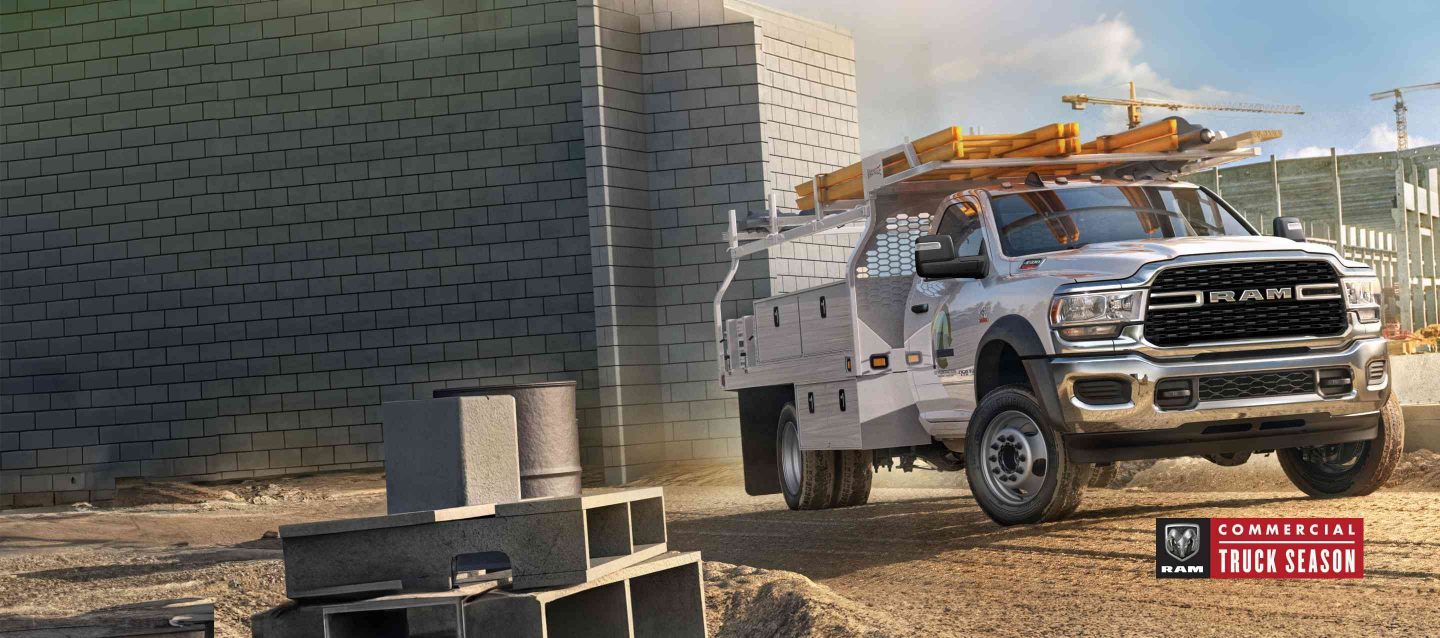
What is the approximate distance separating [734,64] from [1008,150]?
9.09 metres

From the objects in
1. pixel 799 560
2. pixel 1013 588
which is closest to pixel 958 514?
pixel 799 560

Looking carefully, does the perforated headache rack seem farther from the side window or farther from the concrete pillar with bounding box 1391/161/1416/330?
the concrete pillar with bounding box 1391/161/1416/330

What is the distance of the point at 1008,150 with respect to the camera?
394 inches

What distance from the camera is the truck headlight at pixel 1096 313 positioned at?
8242mm

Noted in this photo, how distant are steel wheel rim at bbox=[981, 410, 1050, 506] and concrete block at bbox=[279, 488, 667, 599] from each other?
345 centimetres

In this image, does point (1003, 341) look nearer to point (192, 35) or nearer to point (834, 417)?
point (834, 417)

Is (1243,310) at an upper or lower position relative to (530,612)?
upper

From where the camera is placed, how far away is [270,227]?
62.2 ft

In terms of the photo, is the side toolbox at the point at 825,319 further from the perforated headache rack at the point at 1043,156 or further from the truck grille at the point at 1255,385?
the truck grille at the point at 1255,385

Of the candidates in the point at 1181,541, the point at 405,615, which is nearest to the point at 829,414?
the point at 1181,541

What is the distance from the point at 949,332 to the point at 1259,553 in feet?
8.82

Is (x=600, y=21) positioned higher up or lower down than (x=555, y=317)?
higher up

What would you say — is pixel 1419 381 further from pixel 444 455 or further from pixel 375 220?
pixel 375 220

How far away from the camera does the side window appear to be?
9.61m
